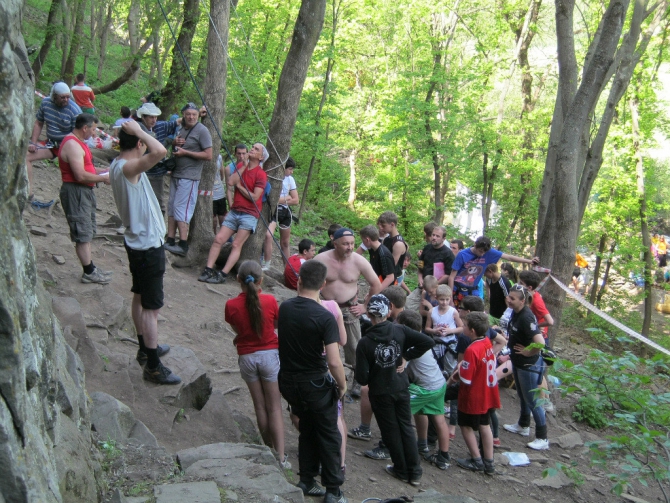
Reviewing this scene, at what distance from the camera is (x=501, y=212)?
21.5m

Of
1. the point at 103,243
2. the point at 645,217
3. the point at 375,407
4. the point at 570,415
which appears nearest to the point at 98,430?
the point at 375,407

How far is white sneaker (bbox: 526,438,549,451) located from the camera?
7.89 metres

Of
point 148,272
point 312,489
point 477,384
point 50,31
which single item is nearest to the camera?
point 312,489

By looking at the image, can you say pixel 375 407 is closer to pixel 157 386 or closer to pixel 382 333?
pixel 382 333

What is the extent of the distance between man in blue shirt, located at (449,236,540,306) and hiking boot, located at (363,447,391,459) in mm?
3019

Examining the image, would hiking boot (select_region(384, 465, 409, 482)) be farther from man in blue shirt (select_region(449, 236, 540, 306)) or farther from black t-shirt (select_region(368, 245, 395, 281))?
man in blue shirt (select_region(449, 236, 540, 306))

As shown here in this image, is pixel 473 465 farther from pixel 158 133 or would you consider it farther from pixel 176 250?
pixel 158 133

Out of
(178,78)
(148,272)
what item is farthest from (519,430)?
(178,78)

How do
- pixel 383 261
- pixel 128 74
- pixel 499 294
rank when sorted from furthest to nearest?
1. pixel 128 74
2. pixel 499 294
3. pixel 383 261

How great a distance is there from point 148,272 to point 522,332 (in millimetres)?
4486

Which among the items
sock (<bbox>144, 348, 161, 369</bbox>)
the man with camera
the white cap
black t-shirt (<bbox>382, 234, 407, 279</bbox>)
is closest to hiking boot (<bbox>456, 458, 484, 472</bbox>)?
black t-shirt (<bbox>382, 234, 407, 279</bbox>)

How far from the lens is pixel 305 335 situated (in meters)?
4.55

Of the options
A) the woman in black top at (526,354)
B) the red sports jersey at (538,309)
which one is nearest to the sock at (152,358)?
the woman in black top at (526,354)

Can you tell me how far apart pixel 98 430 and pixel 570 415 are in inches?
315
